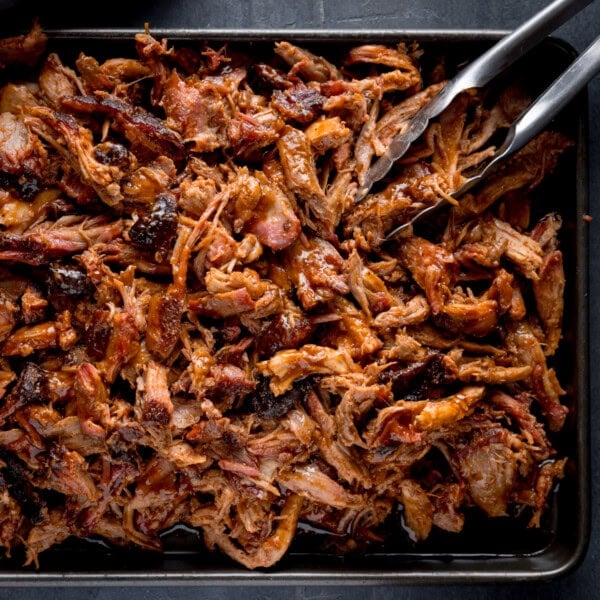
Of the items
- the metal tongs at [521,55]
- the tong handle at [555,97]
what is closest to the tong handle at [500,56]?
the metal tongs at [521,55]

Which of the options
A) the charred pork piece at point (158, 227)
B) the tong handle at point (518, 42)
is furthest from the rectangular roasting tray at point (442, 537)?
the charred pork piece at point (158, 227)

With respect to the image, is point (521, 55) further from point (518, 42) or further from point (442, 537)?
point (442, 537)

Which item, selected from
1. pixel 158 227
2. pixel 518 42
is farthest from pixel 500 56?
pixel 158 227

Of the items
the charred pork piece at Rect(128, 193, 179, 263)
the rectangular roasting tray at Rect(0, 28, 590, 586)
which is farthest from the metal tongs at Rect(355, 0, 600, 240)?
the charred pork piece at Rect(128, 193, 179, 263)

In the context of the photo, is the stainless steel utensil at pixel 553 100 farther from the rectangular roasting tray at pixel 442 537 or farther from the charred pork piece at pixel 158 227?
the charred pork piece at pixel 158 227

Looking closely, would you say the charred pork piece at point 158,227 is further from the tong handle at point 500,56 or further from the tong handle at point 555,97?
the tong handle at point 555,97

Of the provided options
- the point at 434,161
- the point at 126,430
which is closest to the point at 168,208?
the point at 126,430

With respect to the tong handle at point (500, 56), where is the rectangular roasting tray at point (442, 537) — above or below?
below

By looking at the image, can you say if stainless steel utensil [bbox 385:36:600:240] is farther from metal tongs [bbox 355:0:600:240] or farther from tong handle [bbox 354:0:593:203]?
tong handle [bbox 354:0:593:203]
